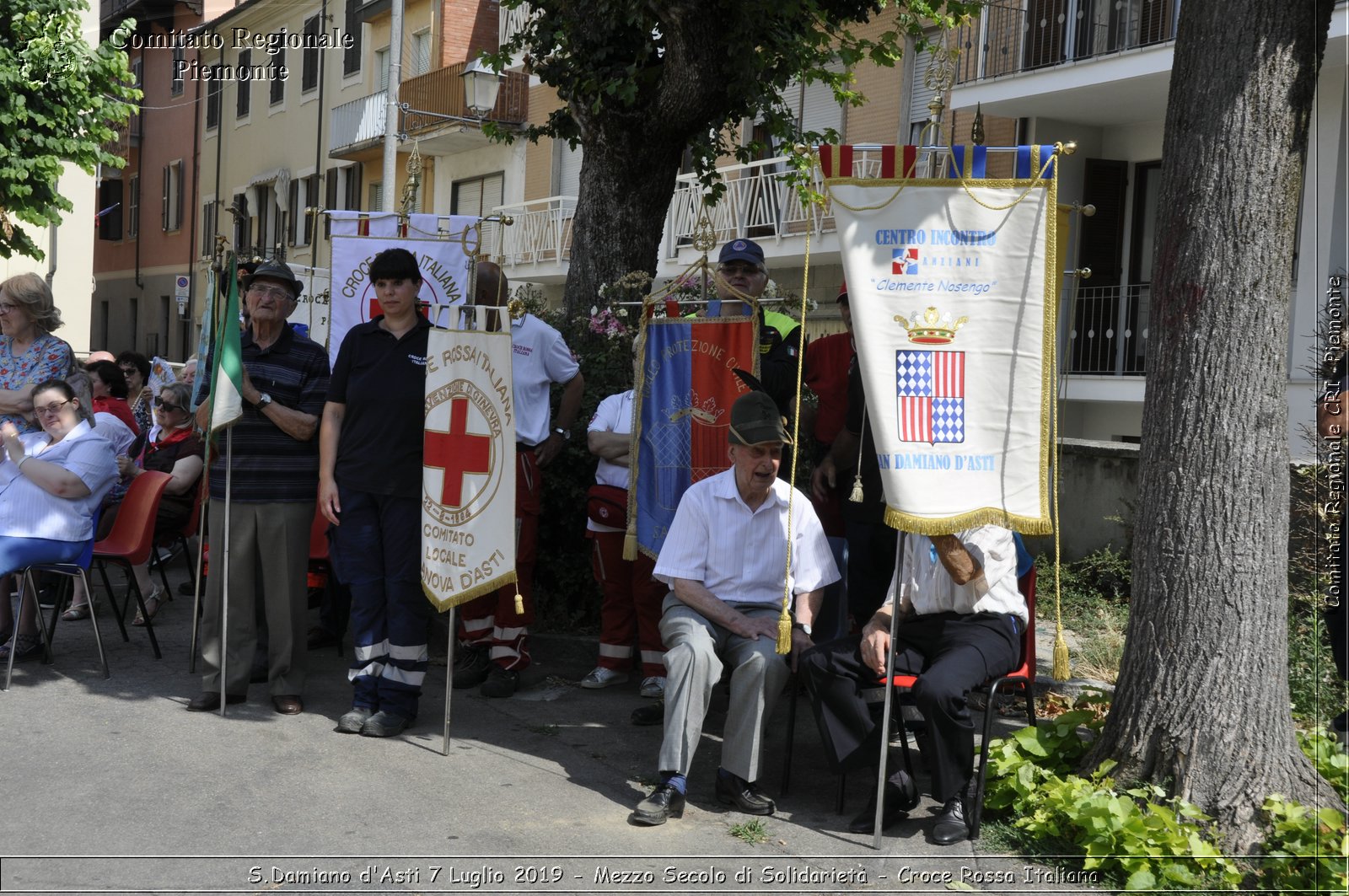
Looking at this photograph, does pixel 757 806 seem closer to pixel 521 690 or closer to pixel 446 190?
pixel 521 690

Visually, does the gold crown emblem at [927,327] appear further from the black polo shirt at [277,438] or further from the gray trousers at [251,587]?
the gray trousers at [251,587]

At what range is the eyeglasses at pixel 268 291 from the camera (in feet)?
22.1

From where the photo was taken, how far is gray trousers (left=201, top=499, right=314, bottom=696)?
22.2 feet

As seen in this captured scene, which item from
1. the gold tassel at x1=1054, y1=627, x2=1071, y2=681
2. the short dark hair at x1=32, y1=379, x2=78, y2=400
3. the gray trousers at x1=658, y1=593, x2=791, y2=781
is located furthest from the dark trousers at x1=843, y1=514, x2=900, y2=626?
the short dark hair at x1=32, y1=379, x2=78, y2=400

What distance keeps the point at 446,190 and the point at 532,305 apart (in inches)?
861

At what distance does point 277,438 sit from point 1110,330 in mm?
11631

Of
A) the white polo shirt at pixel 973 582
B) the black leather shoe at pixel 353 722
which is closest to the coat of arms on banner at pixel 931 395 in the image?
the white polo shirt at pixel 973 582

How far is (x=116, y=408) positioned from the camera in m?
10.2

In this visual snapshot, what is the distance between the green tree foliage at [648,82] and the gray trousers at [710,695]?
4.70m

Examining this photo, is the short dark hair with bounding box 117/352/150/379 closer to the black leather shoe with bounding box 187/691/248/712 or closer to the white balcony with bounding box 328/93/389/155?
the black leather shoe with bounding box 187/691/248/712

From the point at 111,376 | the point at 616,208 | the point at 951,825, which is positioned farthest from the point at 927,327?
the point at 111,376

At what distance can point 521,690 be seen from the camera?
7.37 m

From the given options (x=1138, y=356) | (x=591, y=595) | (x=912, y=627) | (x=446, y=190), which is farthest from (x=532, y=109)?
(x=912, y=627)

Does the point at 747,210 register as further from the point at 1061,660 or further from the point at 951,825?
the point at 951,825
